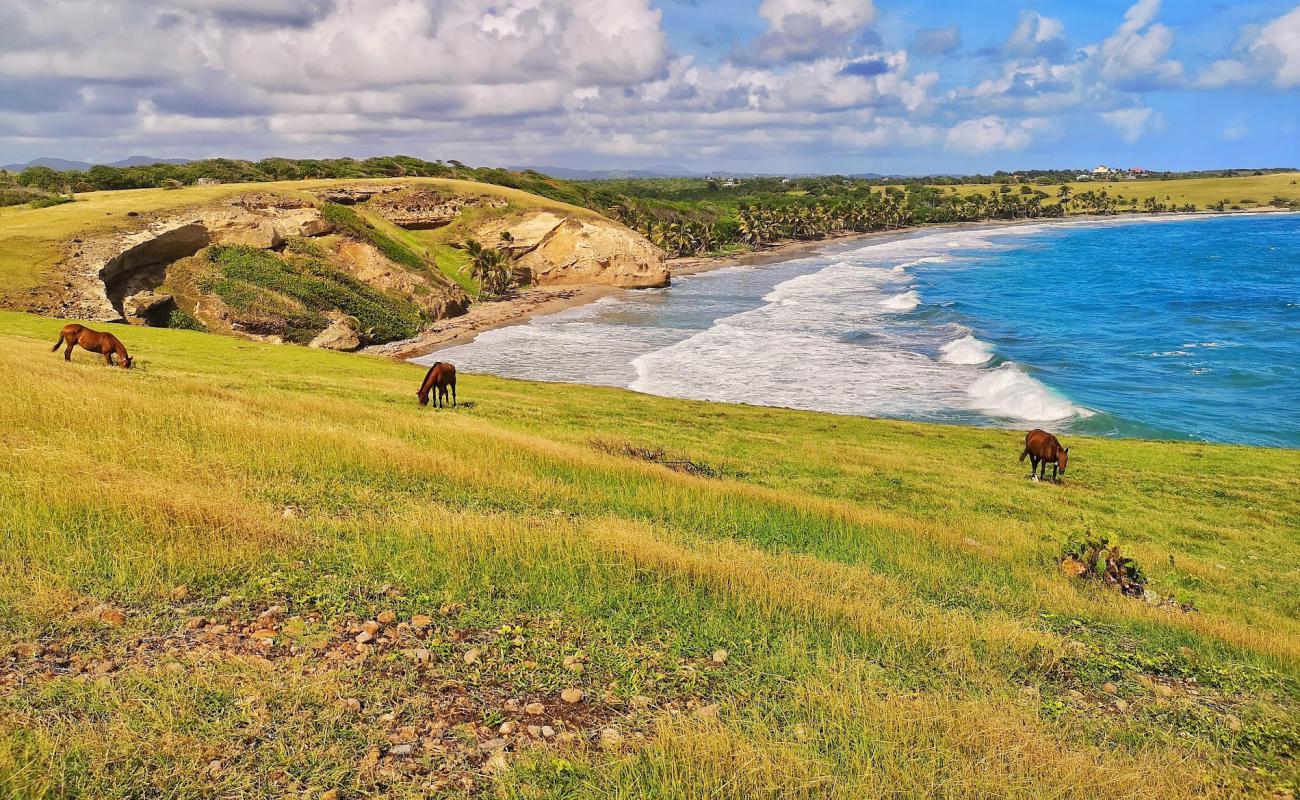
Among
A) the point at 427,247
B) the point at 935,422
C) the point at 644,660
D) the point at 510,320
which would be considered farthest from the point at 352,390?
the point at 427,247

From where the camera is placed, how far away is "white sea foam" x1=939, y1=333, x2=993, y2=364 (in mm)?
52125

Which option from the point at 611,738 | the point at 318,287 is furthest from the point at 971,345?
the point at 611,738

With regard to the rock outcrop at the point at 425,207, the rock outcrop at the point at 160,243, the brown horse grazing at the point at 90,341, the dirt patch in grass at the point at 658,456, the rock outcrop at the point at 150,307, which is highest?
the rock outcrop at the point at 425,207

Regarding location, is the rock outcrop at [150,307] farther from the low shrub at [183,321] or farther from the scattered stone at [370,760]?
the scattered stone at [370,760]

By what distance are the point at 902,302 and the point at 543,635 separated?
77.2 meters

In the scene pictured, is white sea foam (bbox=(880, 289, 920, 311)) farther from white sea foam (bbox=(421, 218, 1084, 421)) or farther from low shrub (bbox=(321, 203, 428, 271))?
low shrub (bbox=(321, 203, 428, 271))

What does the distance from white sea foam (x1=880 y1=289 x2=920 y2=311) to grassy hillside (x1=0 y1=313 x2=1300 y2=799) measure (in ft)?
206

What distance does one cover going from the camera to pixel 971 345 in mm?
54094

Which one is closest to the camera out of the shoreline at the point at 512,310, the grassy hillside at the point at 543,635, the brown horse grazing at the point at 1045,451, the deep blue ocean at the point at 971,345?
the grassy hillside at the point at 543,635

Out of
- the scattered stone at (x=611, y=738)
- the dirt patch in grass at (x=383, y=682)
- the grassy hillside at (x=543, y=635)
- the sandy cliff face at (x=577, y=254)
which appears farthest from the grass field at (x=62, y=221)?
the scattered stone at (x=611, y=738)

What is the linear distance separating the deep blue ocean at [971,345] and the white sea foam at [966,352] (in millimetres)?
176

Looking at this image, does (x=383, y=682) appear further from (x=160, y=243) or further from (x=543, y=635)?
(x=160, y=243)

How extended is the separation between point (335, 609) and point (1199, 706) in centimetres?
882

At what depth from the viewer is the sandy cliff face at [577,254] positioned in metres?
94.0
